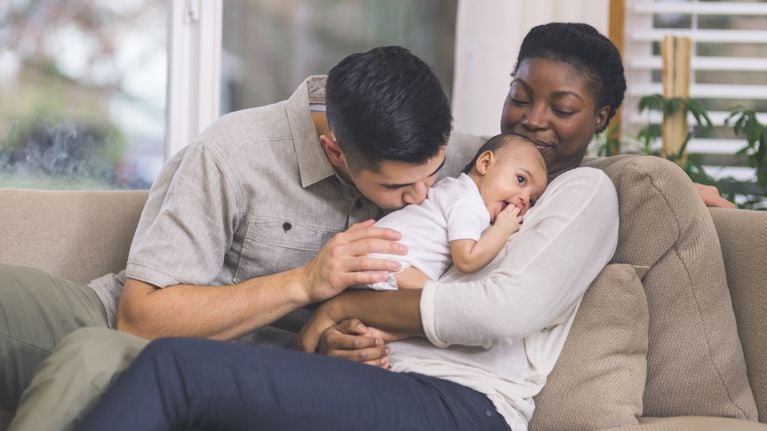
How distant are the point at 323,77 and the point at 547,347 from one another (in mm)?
704

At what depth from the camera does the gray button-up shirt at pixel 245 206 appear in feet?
5.73

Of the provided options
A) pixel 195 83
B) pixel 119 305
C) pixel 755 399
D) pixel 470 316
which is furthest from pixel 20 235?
pixel 755 399

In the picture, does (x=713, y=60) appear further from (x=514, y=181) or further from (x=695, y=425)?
(x=695, y=425)

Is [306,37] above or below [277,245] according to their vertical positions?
above

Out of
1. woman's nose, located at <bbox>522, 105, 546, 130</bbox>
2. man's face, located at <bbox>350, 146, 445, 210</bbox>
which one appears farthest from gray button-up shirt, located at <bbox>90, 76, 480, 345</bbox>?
woman's nose, located at <bbox>522, 105, 546, 130</bbox>

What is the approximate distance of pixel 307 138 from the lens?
73.0 inches

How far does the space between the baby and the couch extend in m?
0.20

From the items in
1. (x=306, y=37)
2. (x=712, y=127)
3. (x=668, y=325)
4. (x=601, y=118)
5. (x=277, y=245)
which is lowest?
(x=668, y=325)

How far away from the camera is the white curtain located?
10.3ft

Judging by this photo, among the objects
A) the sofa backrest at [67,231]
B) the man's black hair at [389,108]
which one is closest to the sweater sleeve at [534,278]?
the man's black hair at [389,108]

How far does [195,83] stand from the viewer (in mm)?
3209

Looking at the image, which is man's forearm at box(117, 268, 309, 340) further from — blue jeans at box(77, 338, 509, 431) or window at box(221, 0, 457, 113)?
window at box(221, 0, 457, 113)

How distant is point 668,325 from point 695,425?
20 centimetres

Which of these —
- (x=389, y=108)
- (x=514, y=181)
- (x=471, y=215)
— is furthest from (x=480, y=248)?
(x=389, y=108)
